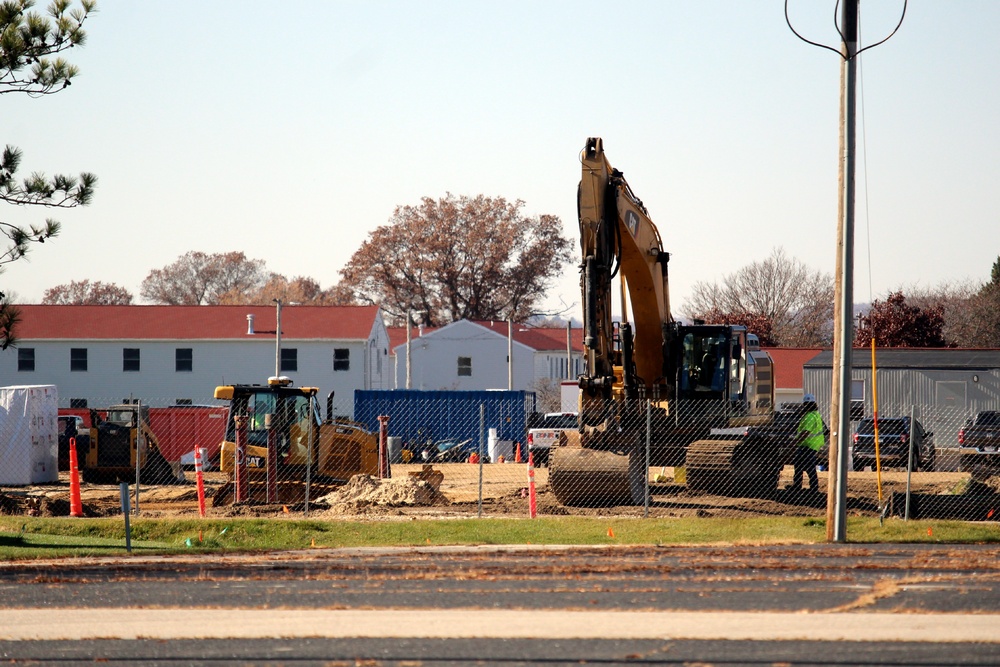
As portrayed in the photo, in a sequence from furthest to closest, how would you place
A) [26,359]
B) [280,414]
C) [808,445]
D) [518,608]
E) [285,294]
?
[285,294] < [26,359] < [280,414] < [808,445] < [518,608]

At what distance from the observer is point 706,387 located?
21828 mm

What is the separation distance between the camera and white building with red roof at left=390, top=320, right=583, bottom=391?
71062 millimetres

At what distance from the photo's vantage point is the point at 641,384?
2144 centimetres

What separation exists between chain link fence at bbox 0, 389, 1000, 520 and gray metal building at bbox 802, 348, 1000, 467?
9602 millimetres

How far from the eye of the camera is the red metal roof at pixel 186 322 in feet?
193

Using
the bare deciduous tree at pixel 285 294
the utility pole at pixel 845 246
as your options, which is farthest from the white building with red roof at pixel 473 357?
the utility pole at pixel 845 246

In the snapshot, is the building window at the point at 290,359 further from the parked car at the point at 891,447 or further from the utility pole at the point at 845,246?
the utility pole at the point at 845,246

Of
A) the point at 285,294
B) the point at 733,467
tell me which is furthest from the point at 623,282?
the point at 285,294

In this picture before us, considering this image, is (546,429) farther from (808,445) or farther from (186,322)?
(186,322)

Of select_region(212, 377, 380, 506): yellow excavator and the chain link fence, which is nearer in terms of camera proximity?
the chain link fence

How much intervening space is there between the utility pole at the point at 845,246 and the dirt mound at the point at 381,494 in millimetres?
8560

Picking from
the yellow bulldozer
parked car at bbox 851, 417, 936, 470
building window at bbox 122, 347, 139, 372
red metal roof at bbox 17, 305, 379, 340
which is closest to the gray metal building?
parked car at bbox 851, 417, 936, 470

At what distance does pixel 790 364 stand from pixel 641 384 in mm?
37104

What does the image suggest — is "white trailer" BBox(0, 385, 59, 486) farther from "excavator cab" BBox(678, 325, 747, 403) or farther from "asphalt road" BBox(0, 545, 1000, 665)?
"excavator cab" BBox(678, 325, 747, 403)
